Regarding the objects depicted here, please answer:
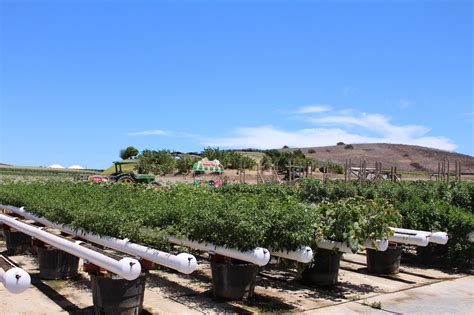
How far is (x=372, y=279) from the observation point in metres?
9.46

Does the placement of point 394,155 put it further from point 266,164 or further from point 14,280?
point 14,280

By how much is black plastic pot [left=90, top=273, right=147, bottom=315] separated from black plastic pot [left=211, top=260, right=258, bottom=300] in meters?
1.38

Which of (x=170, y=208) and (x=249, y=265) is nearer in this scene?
(x=249, y=265)

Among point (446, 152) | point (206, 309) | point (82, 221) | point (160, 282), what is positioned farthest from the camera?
point (446, 152)

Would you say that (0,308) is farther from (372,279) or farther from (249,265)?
(372,279)

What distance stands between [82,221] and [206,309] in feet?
7.31

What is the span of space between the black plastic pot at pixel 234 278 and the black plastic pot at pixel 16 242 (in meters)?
5.84

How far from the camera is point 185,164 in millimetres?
43531

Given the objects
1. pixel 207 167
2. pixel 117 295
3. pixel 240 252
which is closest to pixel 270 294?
pixel 240 252

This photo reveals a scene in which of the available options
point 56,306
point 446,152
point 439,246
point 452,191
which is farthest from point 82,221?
point 446,152

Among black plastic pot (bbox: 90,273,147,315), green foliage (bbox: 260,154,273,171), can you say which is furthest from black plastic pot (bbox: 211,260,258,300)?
green foliage (bbox: 260,154,273,171)

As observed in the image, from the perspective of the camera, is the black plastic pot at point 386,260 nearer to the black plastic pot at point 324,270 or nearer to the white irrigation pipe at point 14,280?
Result: the black plastic pot at point 324,270

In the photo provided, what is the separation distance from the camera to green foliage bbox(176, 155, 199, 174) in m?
43.4

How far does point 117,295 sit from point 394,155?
2680 inches
